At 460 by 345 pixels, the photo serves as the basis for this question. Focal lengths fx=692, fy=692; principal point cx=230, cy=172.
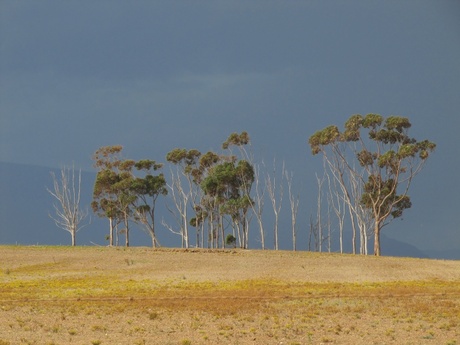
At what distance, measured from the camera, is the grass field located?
95.7 feet

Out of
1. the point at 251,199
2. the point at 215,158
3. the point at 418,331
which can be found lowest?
the point at 418,331

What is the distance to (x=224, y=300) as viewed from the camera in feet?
135

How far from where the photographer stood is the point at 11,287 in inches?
1959

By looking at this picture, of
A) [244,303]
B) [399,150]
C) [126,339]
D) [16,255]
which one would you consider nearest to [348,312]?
[244,303]

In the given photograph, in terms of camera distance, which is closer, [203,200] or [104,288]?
[104,288]

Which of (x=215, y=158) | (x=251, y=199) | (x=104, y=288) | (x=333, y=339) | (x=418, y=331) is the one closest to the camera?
(x=333, y=339)

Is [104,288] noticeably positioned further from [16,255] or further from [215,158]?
[215,158]

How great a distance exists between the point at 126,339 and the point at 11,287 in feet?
81.2

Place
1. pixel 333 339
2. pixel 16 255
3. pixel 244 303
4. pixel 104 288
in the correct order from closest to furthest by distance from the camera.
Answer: pixel 333 339
pixel 244 303
pixel 104 288
pixel 16 255

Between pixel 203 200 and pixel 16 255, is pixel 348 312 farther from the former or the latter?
pixel 203 200

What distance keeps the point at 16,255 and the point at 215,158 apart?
4581 cm

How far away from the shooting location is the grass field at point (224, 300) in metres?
29.2

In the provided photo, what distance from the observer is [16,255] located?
76.6 m

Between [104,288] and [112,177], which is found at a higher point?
[112,177]
